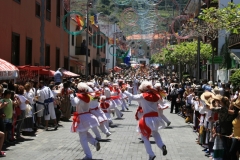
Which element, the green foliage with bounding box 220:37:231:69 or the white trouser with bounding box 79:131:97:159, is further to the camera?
the green foliage with bounding box 220:37:231:69

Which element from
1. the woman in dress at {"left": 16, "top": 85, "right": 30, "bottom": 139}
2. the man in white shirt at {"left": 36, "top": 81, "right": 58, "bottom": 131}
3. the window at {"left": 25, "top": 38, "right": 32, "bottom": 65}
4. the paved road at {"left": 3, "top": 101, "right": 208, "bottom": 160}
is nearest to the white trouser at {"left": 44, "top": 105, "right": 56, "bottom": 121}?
the man in white shirt at {"left": 36, "top": 81, "right": 58, "bottom": 131}

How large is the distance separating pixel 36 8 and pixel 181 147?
18.2 meters

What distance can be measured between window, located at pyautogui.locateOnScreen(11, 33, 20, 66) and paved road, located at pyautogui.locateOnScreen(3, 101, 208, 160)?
8.10 meters

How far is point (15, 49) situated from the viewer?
82.1 feet

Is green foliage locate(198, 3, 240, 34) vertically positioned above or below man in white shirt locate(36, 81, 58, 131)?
above

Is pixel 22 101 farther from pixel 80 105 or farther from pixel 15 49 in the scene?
pixel 15 49

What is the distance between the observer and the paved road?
38.7 feet

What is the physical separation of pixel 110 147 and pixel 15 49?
43.3ft

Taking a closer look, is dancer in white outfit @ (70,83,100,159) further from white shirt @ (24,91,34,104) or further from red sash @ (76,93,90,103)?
white shirt @ (24,91,34,104)

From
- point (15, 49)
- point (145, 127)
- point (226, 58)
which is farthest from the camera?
point (226, 58)

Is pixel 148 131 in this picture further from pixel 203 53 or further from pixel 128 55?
pixel 128 55

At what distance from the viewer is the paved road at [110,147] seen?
38.7 feet

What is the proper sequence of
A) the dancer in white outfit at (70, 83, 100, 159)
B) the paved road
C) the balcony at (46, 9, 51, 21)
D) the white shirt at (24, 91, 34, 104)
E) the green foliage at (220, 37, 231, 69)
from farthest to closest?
1. the green foliage at (220, 37, 231, 69)
2. the balcony at (46, 9, 51, 21)
3. the white shirt at (24, 91, 34, 104)
4. the paved road
5. the dancer in white outfit at (70, 83, 100, 159)

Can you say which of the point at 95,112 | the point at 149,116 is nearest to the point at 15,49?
the point at 95,112
